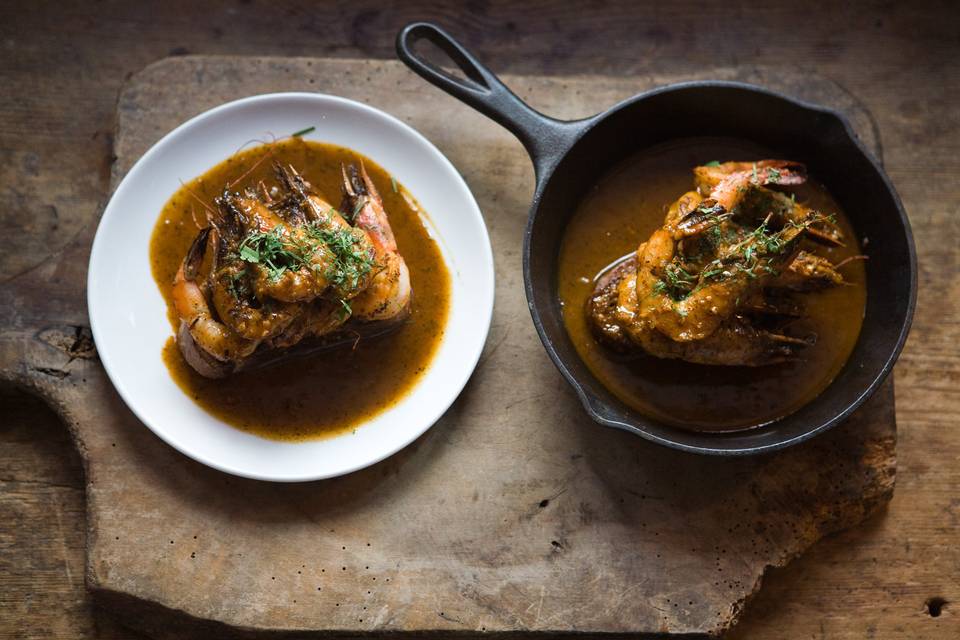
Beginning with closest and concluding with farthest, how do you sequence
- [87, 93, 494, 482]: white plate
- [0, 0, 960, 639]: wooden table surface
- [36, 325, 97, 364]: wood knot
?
[87, 93, 494, 482]: white plate < [36, 325, 97, 364]: wood knot < [0, 0, 960, 639]: wooden table surface

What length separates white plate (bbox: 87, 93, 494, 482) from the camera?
10.8ft

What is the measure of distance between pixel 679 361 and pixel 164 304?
211 cm

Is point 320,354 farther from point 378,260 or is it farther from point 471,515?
point 471,515

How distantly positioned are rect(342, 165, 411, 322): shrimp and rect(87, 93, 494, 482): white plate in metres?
0.17

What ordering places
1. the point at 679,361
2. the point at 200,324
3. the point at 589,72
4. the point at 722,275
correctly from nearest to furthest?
1. the point at 722,275
2. the point at 200,324
3. the point at 679,361
4. the point at 589,72

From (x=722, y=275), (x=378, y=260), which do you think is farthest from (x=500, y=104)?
(x=722, y=275)

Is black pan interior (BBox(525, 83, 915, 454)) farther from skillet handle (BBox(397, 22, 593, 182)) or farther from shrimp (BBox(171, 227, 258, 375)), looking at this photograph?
shrimp (BBox(171, 227, 258, 375))

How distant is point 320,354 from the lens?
11.3 ft

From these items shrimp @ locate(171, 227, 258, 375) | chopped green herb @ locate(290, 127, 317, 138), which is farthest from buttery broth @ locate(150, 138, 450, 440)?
shrimp @ locate(171, 227, 258, 375)

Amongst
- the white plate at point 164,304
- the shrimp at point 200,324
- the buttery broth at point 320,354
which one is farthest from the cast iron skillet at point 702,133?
the shrimp at point 200,324

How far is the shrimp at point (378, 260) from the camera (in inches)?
126

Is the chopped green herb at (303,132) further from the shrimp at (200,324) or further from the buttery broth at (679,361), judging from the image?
the buttery broth at (679,361)

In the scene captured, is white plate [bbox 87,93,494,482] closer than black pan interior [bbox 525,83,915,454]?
No

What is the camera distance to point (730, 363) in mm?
3211
